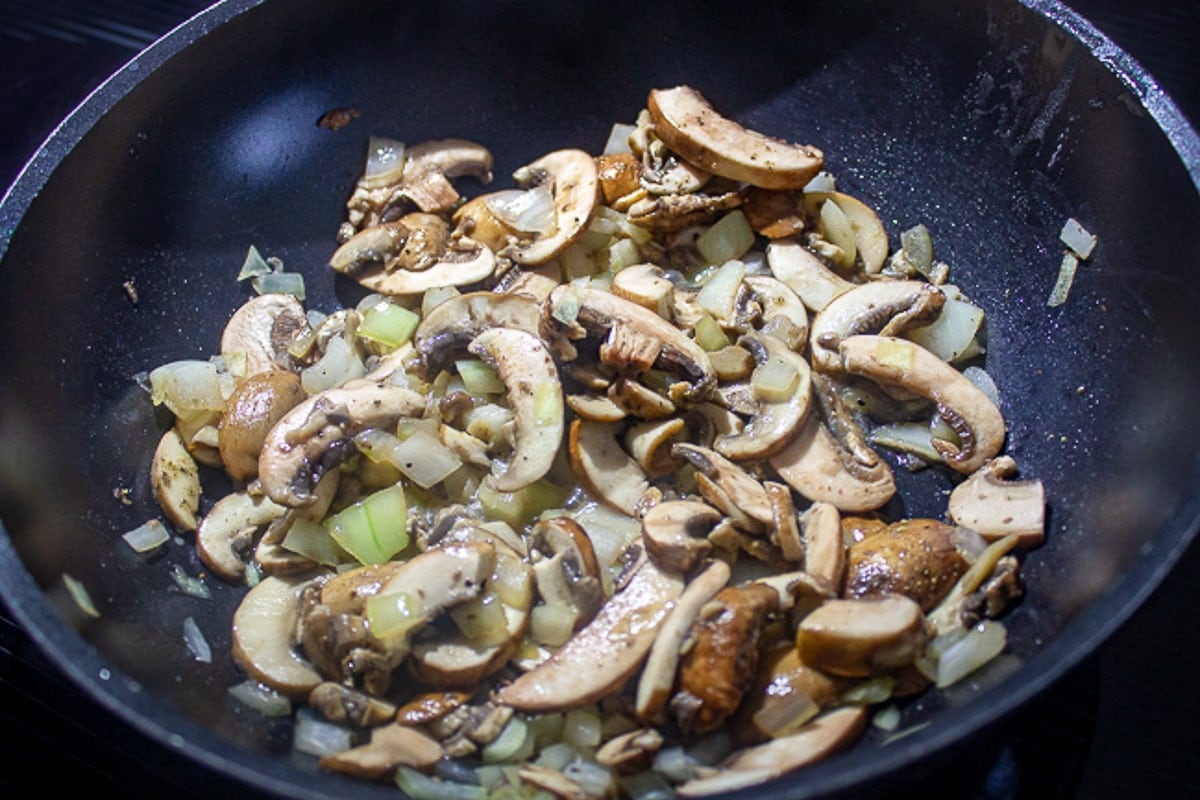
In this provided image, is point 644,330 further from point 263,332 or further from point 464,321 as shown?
point 263,332

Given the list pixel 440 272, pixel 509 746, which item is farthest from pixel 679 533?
pixel 440 272

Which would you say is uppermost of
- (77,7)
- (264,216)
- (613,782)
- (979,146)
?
(77,7)

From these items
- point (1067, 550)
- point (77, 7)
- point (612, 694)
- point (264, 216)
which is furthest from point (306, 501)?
point (77, 7)

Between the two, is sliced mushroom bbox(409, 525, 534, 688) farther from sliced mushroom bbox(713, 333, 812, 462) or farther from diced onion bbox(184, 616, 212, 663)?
sliced mushroom bbox(713, 333, 812, 462)

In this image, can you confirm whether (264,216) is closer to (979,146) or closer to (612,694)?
(612,694)

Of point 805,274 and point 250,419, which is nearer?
point 250,419
